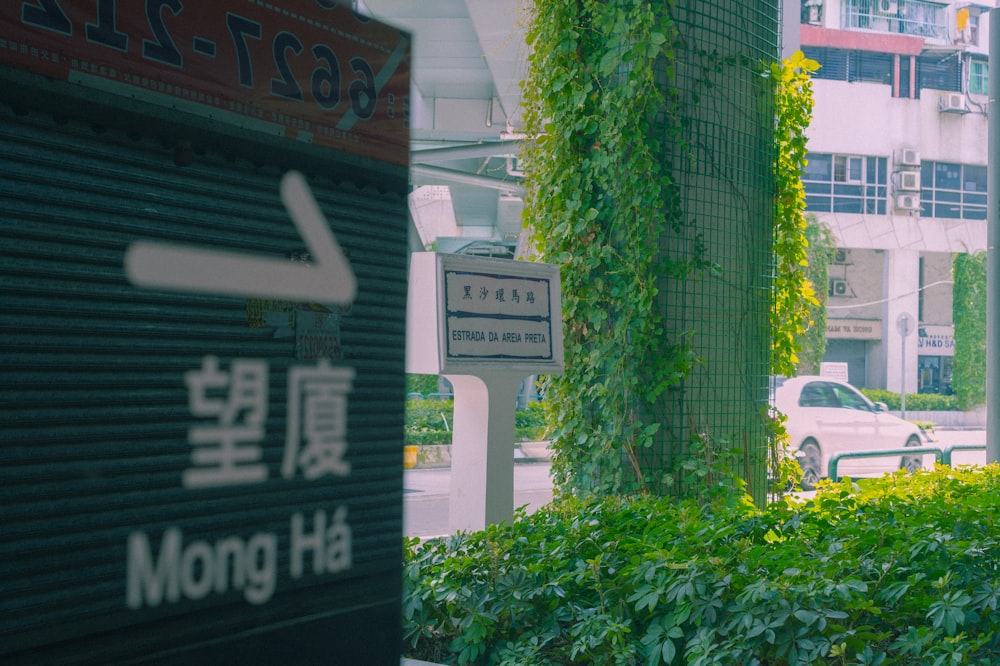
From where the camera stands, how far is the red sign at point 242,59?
4.55 feet

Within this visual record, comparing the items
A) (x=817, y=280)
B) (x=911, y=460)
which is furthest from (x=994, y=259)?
(x=817, y=280)

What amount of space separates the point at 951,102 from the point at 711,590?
1433 inches

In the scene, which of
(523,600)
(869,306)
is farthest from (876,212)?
(523,600)

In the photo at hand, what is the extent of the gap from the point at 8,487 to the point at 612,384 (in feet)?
13.3

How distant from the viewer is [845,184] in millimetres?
34312

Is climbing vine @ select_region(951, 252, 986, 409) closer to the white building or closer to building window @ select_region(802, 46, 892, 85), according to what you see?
the white building

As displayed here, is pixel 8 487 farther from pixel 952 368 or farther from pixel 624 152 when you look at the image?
pixel 952 368

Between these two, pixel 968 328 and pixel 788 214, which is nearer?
pixel 788 214

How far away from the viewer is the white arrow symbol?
1.59 meters

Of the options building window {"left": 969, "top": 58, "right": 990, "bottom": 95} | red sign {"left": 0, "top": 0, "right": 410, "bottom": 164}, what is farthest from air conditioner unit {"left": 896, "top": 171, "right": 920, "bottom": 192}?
red sign {"left": 0, "top": 0, "right": 410, "bottom": 164}

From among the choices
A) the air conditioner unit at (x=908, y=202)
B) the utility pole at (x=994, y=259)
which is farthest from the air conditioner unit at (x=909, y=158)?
the utility pole at (x=994, y=259)

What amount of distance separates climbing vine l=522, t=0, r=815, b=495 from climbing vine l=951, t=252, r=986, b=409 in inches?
1292

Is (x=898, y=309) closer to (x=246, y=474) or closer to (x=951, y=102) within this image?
(x=951, y=102)

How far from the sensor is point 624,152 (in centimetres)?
527
